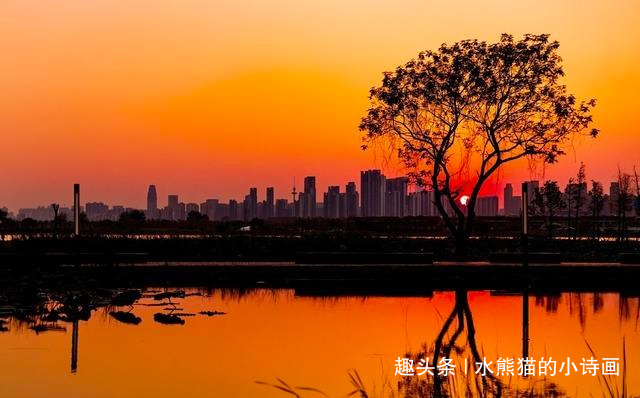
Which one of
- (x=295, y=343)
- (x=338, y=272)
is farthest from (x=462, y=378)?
(x=338, y=272)

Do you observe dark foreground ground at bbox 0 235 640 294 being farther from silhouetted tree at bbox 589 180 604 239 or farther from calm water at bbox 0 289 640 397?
silhouetted tree at bbox 589 180 604 239

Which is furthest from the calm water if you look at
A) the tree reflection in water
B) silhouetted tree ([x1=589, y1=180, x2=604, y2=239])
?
silhouetted tree ([x1=589, y1=180, x2=604, y2=239])

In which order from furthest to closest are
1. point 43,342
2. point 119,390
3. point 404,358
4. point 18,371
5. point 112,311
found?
point 112,311 < point 43,342 < point 404,358 < point 18,371 < point 119,390

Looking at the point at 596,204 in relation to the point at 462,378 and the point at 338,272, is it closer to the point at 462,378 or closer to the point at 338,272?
the point at 338,272

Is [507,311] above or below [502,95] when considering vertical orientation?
below

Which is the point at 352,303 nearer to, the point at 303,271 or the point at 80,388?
the point at 303,271

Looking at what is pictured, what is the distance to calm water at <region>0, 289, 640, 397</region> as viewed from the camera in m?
13.7

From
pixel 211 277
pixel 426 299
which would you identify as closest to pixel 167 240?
pixel 211 277

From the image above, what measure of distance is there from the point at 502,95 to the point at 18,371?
84.0 feet

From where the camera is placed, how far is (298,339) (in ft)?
58.7

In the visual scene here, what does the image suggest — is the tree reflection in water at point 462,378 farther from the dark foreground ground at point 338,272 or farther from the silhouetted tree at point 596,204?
the silhouetted tree at point 596,204

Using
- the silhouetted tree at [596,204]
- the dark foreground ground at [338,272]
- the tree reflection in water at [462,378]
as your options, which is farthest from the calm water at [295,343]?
the silhouetted tree at [596,204]

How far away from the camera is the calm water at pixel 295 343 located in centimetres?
1370

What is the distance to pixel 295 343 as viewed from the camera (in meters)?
17.4
